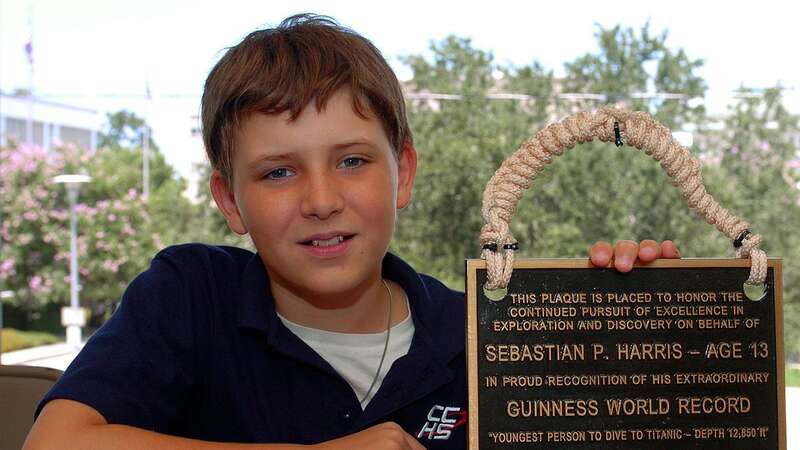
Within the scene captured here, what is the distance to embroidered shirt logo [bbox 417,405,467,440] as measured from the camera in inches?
48.5

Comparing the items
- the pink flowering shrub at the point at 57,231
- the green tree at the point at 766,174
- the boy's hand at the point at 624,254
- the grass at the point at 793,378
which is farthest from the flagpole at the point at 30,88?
the boy's hand at the point at 624,254

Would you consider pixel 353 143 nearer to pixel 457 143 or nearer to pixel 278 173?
pixel 278 173

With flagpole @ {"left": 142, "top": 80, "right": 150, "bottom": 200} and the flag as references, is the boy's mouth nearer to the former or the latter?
flagpole @ {"left": 142, "top": 80, "right": 150, "bottom": 200}

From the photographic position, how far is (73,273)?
463 centimetres

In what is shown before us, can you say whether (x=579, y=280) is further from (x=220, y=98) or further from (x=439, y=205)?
(x=439, y=205)

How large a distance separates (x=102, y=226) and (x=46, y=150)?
475 mm

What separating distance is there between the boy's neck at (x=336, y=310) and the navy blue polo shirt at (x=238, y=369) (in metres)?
0.05

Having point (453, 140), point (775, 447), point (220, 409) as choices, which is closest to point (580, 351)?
point (775, 447)

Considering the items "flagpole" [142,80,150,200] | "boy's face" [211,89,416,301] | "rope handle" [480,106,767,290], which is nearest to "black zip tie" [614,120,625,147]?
"rope handle" [480,106,767,290]

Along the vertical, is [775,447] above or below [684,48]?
below

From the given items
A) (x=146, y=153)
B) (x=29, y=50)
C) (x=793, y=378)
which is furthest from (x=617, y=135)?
(x=29, y=50)

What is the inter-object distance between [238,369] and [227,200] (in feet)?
0.80

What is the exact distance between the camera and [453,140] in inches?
181

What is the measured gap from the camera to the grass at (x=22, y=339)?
4621 mm
